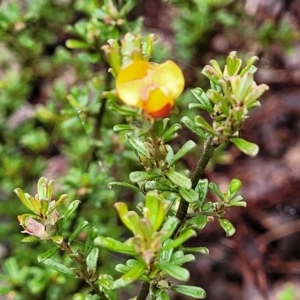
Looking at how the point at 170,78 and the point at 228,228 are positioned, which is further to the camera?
the point at 228,228

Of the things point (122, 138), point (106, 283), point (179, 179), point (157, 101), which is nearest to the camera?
point (157, 101)

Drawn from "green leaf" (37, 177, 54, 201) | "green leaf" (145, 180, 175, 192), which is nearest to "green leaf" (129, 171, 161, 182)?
"green leaf" (145, 180, 175, 192)

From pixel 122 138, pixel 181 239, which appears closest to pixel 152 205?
pixel 181 239

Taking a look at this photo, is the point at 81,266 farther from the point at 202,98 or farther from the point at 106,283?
the point at 202,98

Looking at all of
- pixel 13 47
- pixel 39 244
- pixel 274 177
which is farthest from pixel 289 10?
pixel 39 244

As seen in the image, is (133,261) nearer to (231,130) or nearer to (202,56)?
(231,130)

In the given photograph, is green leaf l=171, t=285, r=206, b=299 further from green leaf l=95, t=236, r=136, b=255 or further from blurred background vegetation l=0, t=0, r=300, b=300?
blurred background vegetation l=0, t=0, r=300, b=300
